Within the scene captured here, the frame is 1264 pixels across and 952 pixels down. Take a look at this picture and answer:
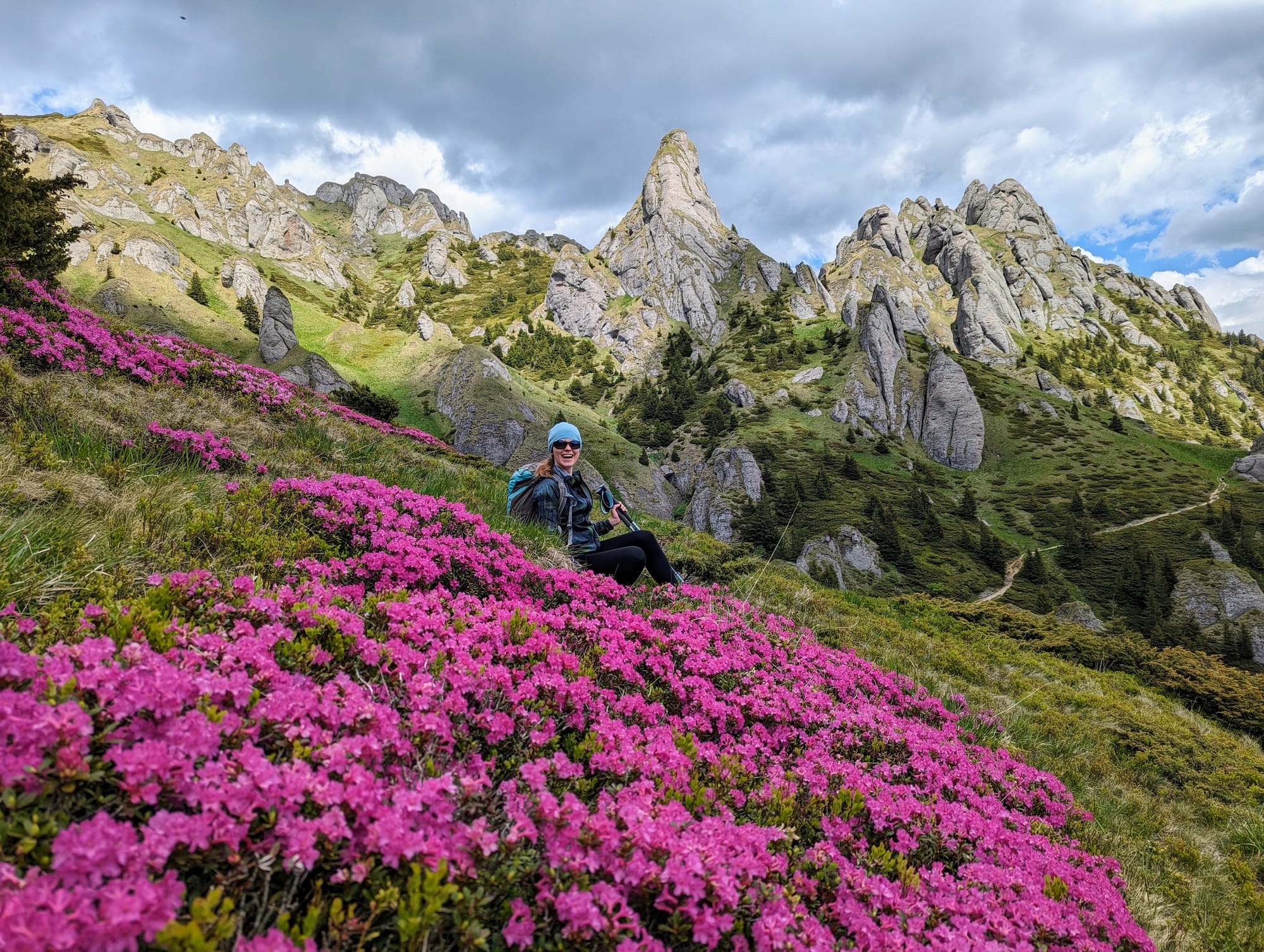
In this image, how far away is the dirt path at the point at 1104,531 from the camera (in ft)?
207

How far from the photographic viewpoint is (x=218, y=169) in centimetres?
18662

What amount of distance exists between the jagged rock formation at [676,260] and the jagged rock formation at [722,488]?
91.5 meters

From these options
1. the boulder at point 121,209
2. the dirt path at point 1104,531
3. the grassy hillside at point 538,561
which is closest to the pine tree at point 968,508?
the dirt path at point 1104,531

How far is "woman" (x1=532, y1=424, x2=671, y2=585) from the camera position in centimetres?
806

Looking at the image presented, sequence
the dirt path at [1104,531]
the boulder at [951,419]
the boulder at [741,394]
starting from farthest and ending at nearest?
the boulder at [741,394]
the boulder at [951,419]
the dirt path at [1104,531]

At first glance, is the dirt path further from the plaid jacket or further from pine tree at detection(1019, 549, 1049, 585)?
the plaid jacket

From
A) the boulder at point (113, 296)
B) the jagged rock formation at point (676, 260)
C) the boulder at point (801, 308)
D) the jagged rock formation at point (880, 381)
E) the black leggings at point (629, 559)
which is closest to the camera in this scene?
the black leggings at point (629, 559)

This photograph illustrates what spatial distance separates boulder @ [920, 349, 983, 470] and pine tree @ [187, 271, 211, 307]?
431 feet

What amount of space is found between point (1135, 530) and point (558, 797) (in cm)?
10226

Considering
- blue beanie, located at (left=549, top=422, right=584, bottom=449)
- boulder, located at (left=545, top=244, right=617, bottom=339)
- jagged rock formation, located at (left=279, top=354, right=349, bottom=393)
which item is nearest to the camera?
blue beanie, located at (left=549, top=422, right=584, bottom=449)

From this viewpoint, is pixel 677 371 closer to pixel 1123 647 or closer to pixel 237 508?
pixel 1123 647

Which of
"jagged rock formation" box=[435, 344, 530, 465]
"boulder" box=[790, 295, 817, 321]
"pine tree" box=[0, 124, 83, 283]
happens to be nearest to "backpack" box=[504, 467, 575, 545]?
"pine tree" box=[0, 124, 83, 283]

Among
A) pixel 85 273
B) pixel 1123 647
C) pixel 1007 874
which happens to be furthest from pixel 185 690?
pixel 85 273

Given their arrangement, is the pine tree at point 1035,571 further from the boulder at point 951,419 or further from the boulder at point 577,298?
the boulder at point 577,298
